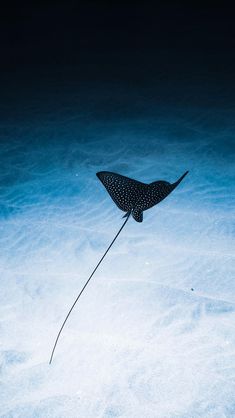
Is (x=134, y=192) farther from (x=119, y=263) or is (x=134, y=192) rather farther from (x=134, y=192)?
(x=119, y=263)

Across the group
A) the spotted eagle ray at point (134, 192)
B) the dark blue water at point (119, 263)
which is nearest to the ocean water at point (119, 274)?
the dark blue water at point (119, 263)

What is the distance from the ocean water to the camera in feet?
8.11

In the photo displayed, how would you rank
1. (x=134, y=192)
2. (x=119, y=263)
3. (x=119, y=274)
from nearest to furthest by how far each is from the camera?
(x=134, y=192) < (x=119, y=274) < (x=119, y=263)

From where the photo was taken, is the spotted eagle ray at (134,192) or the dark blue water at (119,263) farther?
the spotted eagle ray at (134,192)

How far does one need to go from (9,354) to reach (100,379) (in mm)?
857

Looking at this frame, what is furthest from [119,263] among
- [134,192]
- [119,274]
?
[134,192]

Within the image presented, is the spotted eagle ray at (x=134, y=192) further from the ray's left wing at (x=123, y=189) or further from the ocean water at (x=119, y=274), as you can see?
the ocean water at (x=119, y=274)

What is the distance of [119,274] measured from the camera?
353cm

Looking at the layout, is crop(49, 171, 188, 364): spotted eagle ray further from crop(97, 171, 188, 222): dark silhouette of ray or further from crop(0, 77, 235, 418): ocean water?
crop(0, 77, 235, 418): ocean water

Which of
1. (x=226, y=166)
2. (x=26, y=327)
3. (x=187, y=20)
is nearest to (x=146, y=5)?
(x=187, y=20)

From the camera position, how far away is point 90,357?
2750mm

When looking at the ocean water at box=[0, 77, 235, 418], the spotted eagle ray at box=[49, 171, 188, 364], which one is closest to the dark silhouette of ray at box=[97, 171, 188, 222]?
the spotted eagle ray at box=[49, 171, 188, 364]

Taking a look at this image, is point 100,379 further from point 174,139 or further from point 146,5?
point 146,5

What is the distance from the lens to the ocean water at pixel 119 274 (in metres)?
2.47
